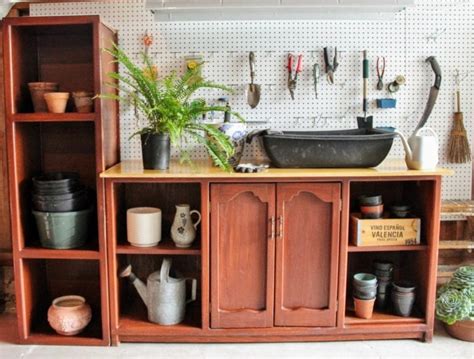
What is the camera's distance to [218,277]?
237cm

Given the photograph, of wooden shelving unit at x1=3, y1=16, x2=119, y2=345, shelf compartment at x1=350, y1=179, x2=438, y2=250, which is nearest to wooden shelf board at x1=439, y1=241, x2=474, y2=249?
shelf compartment at x1=350, y1=179, x2=438, y2=250

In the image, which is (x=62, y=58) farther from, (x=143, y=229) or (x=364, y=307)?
(x=364, y=307)

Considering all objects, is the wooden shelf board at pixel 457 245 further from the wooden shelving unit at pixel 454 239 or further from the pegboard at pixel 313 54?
the pegboard at pixel 313 54

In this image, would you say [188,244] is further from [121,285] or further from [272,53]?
[272,53]

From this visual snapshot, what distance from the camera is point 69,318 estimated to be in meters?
2.39

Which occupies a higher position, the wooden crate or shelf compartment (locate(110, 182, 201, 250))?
shelf compartment (locate(110, 182, 201, 250))

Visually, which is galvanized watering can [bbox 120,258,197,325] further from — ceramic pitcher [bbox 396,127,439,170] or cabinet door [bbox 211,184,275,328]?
ceramic pitcher [bbox 396,127,439,170]

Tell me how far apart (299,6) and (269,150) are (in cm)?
65

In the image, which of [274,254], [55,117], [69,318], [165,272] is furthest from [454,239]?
[55,117]

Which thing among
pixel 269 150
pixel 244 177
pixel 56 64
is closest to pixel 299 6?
pixel 269 150

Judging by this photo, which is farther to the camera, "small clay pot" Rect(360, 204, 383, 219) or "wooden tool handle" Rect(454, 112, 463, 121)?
"wooden tool handle" Rect(454, 112, 463, 121)

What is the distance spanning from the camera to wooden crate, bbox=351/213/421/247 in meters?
2.39

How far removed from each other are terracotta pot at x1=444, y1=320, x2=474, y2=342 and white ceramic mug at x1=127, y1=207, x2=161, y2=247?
4.93 feet

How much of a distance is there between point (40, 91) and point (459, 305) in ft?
7.20
